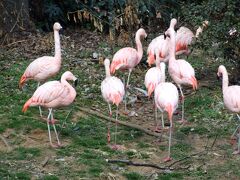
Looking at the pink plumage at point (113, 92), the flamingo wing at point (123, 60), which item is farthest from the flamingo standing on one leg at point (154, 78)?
the flamingo wing at point (123, 60)

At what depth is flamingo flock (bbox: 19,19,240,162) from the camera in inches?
285

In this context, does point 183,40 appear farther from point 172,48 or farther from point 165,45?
point 172,48

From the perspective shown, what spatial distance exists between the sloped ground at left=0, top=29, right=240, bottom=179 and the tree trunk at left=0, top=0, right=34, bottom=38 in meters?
1.45

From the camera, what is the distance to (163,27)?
1416cm

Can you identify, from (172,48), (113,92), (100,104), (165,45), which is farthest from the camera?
(165,45)

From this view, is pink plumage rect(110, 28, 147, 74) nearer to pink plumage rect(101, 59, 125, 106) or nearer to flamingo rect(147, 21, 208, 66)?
flamingo rect(147, 21, 208, 66)

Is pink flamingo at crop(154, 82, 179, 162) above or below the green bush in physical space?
below

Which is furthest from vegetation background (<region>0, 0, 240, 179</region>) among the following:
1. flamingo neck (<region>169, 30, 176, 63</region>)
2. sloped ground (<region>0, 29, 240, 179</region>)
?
flamingo neck (<region>169, 30, 176, 63</region>)

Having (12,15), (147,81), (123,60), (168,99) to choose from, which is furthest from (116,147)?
(12,15)

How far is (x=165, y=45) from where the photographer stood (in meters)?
9.56

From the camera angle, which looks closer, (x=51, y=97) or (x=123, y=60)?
(x=51, y=97)

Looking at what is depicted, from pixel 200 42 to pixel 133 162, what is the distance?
11.0 ft

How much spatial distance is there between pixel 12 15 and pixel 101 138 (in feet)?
17.8

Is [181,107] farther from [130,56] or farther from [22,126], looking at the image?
[22,126]
